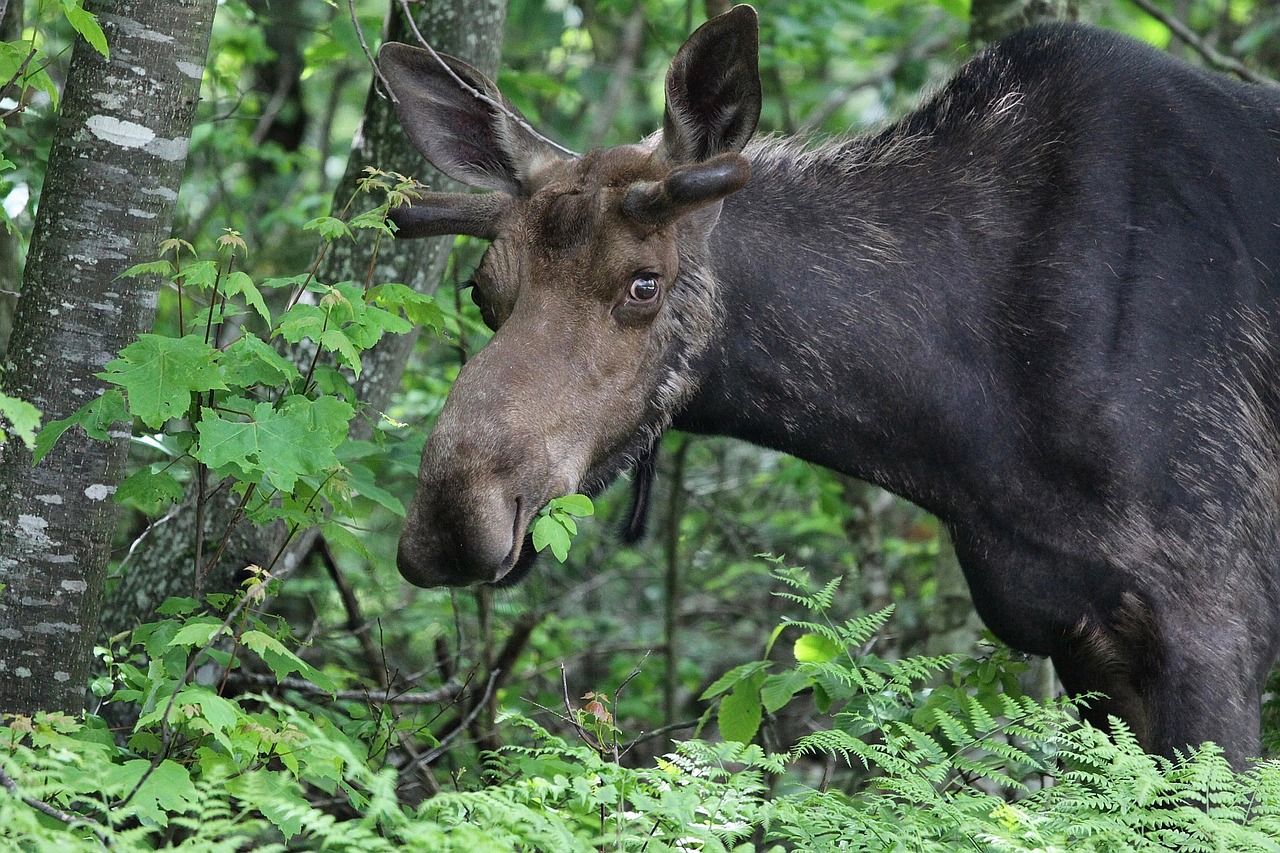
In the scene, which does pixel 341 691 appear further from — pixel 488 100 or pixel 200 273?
pixel 488 100

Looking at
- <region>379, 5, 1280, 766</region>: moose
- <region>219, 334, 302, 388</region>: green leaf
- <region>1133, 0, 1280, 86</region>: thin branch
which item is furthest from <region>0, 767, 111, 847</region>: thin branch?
<region>1133, 0, 1280, 86</region>: thin branch

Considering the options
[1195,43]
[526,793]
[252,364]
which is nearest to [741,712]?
[526,793]

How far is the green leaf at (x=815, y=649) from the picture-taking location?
15.9 feet

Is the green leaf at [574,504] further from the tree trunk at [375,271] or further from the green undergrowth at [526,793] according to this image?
the tree trunk at [375,271]

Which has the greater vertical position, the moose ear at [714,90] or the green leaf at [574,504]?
the moose ear at [714,90]

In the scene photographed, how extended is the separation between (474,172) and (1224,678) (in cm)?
332

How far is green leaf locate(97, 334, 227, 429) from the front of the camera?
3.41 m

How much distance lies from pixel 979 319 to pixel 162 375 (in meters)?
2.91

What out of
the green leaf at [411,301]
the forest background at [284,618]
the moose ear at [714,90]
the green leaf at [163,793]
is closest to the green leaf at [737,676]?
the forest background at [284,618]

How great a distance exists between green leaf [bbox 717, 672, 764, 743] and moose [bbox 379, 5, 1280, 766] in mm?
900

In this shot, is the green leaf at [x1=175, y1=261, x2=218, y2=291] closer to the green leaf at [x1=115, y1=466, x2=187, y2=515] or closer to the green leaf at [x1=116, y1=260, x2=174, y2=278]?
the green leaf at [x1=116, y1=260, x2=174, y2=278]

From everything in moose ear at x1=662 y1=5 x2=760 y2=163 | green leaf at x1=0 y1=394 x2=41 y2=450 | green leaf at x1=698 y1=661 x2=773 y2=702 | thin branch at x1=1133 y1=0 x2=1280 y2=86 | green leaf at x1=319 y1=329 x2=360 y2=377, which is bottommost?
green leaf at x1=698 y1=661 x2=773 y2=702

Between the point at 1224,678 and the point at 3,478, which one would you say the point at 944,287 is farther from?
the point at 3,478

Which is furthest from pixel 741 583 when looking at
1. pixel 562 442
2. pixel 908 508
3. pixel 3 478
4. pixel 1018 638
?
pixel 3 478
